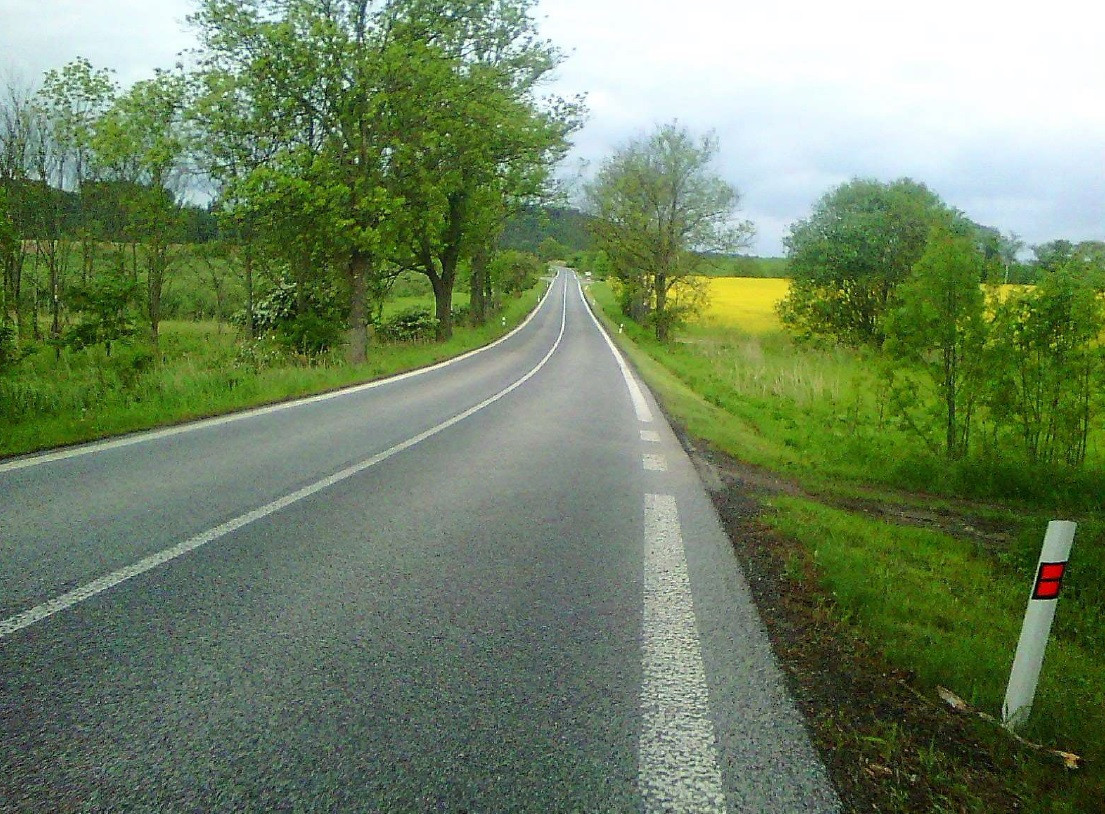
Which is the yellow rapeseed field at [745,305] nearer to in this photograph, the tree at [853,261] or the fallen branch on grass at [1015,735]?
the tree at [853,261]

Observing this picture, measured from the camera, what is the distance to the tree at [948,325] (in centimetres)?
984

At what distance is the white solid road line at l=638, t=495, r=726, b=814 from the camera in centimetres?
250

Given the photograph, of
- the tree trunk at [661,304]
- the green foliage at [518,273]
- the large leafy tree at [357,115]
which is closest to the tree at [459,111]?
the large leafy tree at [357,115]

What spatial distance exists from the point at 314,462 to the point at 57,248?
27.1 metres

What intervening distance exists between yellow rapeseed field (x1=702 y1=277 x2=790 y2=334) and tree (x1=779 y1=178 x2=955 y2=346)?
3313 mm

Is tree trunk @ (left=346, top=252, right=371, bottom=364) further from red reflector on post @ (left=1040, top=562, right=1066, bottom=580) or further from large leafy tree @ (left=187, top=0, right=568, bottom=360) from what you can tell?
red reflector on post @ (left=1040, top=562, right=1066, bottom=580)

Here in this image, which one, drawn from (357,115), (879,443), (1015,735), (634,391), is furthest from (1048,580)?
(357,115)

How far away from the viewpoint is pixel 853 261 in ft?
113

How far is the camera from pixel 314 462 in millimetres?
7957

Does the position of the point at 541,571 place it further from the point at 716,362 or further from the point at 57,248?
the point at 57,248

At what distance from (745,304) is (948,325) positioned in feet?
177

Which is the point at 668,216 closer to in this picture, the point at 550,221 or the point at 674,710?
the point at 550,221

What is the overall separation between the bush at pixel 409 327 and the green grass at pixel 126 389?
12.3 meters

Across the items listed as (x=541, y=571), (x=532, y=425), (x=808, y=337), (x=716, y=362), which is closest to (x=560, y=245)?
(x=808, y=337)
